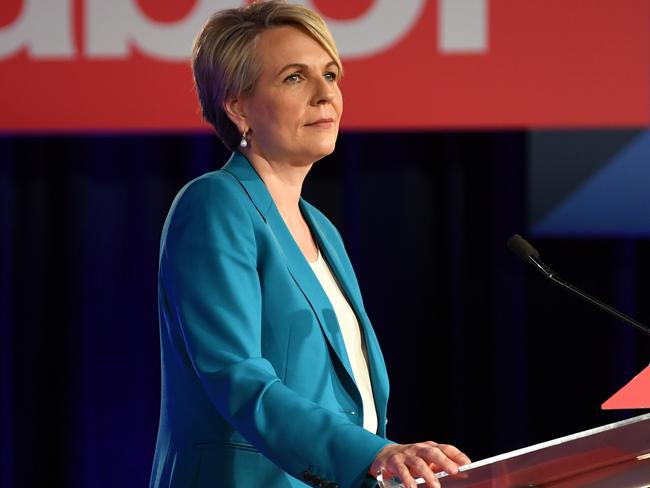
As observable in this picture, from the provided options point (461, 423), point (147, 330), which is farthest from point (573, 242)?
point (147, 330)

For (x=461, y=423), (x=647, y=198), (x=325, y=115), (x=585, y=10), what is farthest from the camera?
(x=461, y=423)

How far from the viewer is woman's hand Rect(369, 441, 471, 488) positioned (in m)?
1.00

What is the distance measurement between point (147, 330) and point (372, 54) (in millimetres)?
1288

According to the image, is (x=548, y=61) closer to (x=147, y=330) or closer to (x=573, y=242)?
(x=573, y=242)

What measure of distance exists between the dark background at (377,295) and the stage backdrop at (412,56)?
55 cm

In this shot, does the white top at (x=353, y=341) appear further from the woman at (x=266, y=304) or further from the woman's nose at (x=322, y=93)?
the woman's nose at (x=322, y=93)

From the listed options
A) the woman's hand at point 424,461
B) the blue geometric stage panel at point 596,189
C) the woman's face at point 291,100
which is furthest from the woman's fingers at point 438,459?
the blue geometric stage panel at point 596,189

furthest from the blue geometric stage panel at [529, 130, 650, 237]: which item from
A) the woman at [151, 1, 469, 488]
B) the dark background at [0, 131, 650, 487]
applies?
the woman at [151, 1, 469, 488]

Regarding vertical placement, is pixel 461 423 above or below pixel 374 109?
below

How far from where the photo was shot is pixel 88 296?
3658 millimetres

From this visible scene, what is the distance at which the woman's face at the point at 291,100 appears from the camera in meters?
1.54

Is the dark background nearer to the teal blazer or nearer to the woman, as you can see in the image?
the woman

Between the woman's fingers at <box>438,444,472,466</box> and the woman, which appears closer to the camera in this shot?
the woman's fingers at <box>438,444,472,466</box>

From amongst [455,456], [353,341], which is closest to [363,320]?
[353,341]
